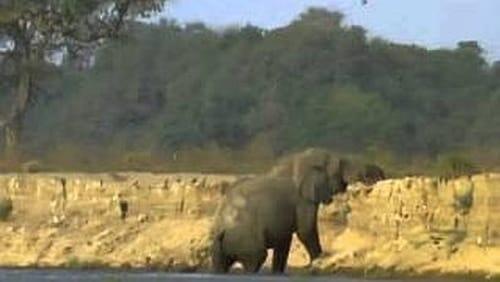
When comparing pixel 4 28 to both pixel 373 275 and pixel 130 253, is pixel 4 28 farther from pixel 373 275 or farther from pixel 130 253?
pixel 373 275

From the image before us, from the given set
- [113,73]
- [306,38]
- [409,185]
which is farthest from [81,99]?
[409,185]

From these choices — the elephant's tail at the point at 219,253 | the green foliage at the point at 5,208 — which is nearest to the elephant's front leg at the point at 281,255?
the elephant's tail at the point at 219,253

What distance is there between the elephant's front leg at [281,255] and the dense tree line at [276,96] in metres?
23.7

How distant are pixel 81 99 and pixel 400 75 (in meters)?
13.9

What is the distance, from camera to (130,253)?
31172mm

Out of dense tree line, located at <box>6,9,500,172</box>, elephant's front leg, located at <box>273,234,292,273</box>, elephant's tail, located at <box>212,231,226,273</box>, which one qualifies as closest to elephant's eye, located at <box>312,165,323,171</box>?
elephant's front leg, located at <box>273,234,292,273</box>

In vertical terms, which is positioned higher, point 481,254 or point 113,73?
point 113,73

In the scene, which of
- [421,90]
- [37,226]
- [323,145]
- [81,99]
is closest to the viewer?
[37,226]

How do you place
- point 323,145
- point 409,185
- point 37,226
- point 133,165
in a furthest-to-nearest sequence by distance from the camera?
1. point 323,145
2. point 133,165
3. point 37,226
4. point 409,185

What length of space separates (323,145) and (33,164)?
1641cm

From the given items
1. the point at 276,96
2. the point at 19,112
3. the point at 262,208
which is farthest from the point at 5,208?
the point at 276,96

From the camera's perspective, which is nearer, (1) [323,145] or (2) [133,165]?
(2) [133,165]

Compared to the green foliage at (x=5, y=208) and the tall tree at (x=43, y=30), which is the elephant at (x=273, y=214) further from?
the tall tree at (x=43, y=30)

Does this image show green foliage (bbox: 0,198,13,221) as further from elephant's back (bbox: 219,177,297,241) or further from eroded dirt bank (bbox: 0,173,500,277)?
elephant's back (bbox: 219,177,297,241)
